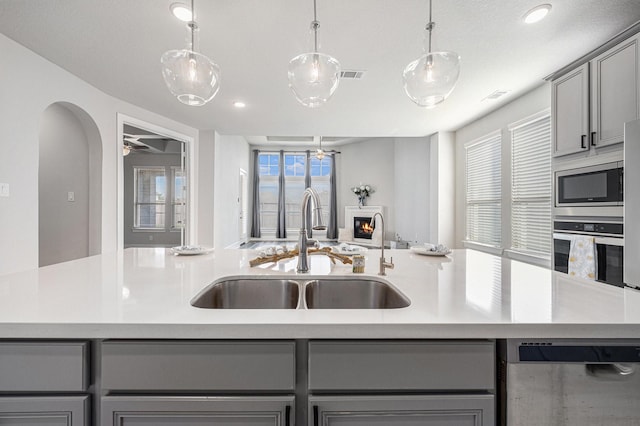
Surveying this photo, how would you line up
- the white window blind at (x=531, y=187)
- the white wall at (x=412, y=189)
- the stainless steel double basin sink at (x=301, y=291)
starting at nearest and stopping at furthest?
the stainless steel double basin sink at (x=301, y=291)
the white window blind at (x=531, y=187)
the white wall at (x=412, y=189)

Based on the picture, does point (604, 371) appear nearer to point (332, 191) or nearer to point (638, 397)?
point (638, 397)

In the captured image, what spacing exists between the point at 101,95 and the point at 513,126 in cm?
536

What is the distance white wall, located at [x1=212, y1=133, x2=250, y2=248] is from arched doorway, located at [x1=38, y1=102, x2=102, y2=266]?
204 cm

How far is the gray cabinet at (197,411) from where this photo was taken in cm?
73

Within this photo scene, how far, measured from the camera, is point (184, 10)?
83.9 inches

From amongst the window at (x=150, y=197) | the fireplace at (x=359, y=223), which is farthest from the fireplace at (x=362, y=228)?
the window at (x=150, y=197)

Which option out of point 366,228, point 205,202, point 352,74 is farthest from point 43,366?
point 366,228

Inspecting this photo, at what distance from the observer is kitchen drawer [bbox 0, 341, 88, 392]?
711mm

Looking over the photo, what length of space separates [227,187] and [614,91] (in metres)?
6.19

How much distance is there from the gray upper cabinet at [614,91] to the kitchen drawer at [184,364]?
2855 mm

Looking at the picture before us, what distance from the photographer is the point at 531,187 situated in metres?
3.58

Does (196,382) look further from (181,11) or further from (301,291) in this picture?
(181,11)

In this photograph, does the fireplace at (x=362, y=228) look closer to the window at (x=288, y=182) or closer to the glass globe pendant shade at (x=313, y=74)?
the window at (x=288, y=182)

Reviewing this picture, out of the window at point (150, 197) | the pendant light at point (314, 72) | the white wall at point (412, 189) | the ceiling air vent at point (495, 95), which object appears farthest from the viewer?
the window at point (150, 197)
